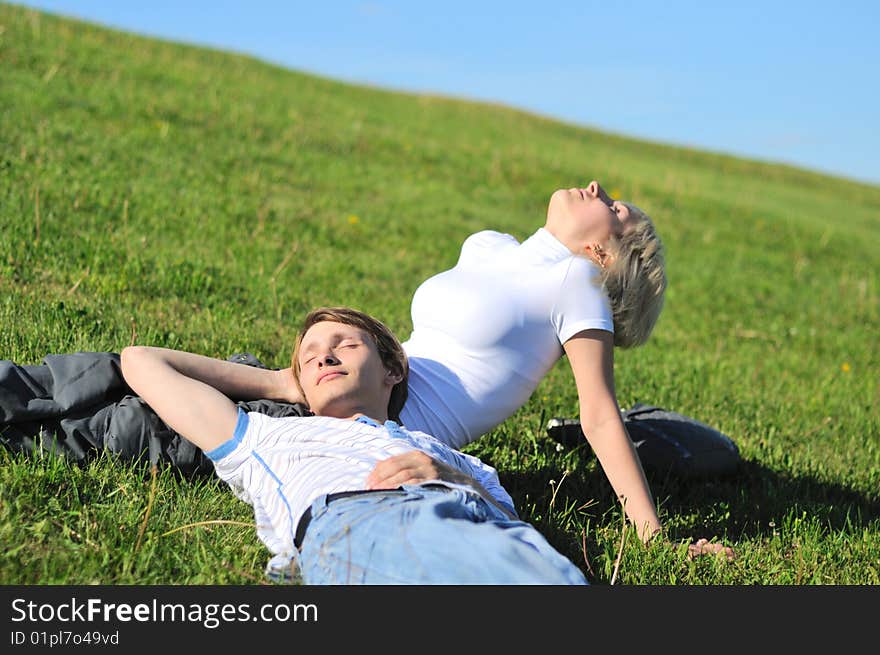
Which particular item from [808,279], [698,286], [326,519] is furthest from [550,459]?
[808,279]

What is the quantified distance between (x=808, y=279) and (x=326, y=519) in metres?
11.8

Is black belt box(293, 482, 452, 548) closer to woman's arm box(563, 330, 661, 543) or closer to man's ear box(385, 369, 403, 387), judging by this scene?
man's ear box(385, 369, 403, 387)

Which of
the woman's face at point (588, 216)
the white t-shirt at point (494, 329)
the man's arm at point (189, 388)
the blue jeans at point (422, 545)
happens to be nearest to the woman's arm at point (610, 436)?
the white t-shirt at point (494, 329)

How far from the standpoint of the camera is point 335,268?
791cm

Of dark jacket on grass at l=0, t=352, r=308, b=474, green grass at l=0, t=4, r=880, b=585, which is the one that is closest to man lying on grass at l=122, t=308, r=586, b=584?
dark jacket on grass at l=0, t=352, r=308, b=474

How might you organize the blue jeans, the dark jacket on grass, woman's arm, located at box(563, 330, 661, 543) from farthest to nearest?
woman's arm, located at box(563, 330, 661, 543) < the dark jacket on grass < the blue jeans

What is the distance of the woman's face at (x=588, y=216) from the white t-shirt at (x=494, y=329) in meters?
0.10

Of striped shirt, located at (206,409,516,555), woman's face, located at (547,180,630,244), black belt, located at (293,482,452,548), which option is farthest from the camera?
woman's face, located at (547,180,630,244)

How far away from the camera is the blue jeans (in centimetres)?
254

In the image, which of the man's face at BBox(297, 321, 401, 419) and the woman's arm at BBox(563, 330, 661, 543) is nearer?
the man's face at BBox(297, 321, 401, 419)

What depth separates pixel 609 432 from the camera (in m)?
3.72

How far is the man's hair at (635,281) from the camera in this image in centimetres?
392

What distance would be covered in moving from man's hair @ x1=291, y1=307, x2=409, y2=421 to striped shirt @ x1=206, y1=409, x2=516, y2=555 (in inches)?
16.5
